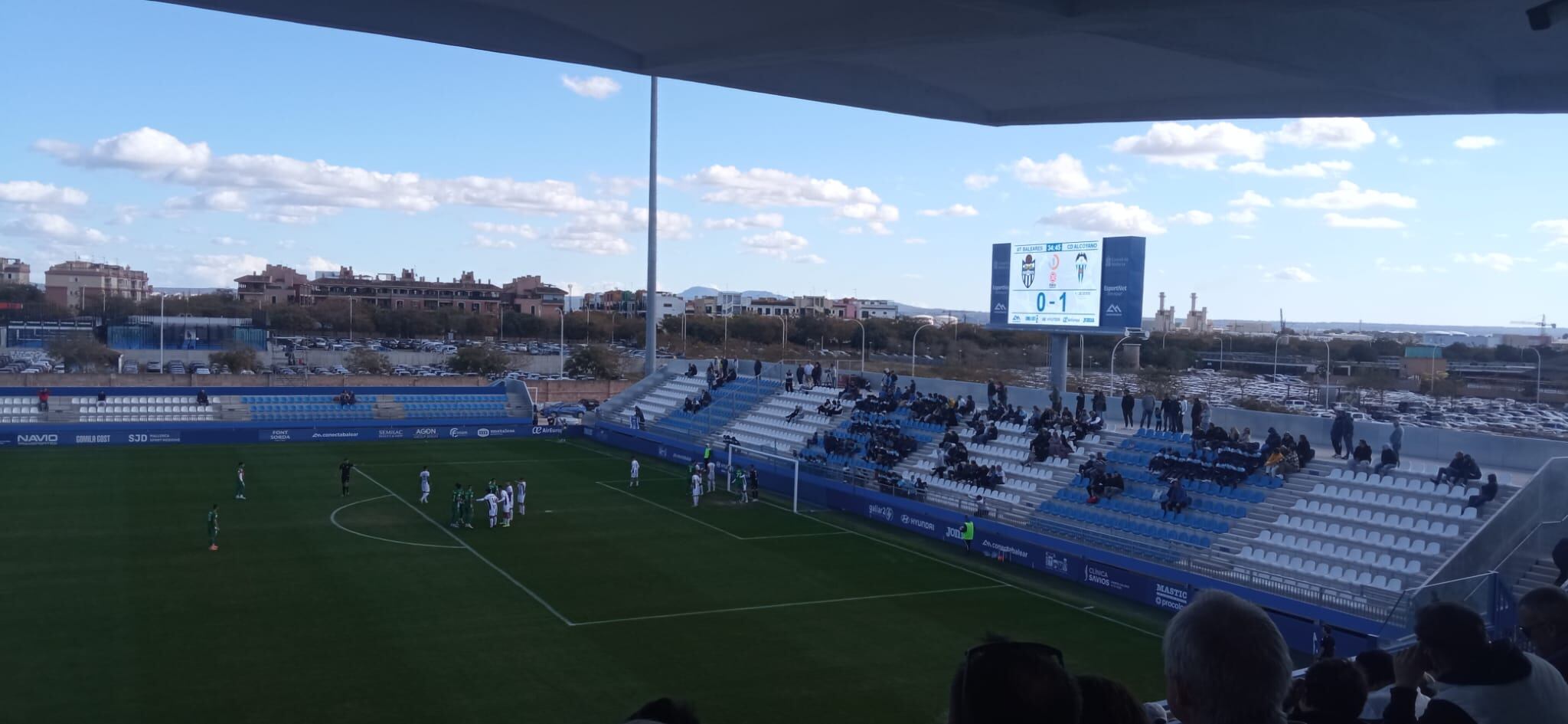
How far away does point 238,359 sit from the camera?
69.8m

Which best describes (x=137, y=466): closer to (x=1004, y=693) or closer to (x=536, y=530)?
(x=536, y=530)

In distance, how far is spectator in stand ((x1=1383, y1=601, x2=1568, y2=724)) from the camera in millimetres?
3805

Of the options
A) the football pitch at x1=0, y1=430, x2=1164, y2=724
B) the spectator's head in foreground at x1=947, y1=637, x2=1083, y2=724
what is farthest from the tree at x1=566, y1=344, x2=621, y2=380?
the spectator's head in foreground at x1=947, y1=637, x2=1083, y2=724

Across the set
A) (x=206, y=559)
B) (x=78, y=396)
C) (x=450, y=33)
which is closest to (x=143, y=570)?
(x=206, y=559)

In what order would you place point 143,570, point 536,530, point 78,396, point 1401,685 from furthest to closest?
point 78,396, point 536,530, point 143,570, point 1401,685

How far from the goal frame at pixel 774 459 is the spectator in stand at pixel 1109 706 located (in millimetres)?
29147

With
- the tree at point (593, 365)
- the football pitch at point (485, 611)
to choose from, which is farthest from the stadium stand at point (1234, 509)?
the tree at point (593, 365)

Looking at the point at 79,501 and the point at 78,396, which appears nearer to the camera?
the point at 79,501

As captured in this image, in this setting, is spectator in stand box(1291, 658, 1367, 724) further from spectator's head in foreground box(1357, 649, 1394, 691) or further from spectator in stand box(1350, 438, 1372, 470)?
spectator in stand box(1350, 438, 1372, 470)

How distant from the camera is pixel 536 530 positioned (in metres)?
28.5

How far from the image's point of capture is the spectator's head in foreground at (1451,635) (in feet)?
12.7

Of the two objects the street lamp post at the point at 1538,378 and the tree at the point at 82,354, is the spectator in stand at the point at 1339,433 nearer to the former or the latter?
the street lamp post at the point at 1538,378

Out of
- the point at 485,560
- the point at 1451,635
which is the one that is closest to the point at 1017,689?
the point at 1451,635

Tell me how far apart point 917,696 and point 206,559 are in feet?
54.5
